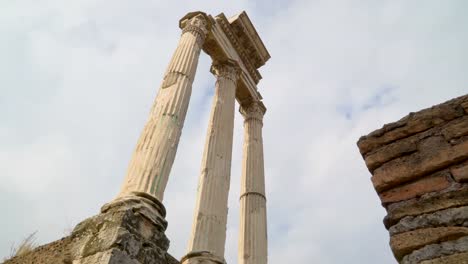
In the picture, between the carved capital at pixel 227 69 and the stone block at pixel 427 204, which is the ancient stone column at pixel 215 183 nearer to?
the carved capital at pixel 227 69

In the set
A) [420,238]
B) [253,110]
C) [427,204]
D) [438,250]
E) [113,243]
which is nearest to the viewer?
[438,250]

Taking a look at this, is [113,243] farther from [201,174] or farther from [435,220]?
[201,174]

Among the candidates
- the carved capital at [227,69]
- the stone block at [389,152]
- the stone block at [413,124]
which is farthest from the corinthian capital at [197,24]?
the stone block at [389,152]

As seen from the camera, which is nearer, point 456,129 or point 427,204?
point 427,204

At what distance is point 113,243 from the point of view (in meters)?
5.65

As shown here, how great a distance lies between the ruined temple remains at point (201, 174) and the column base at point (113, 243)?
0.05 feet

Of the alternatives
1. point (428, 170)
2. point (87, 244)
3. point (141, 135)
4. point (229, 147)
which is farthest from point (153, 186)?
point (428, 170)

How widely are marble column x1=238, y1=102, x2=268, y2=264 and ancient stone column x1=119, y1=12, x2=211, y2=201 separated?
5233 mm

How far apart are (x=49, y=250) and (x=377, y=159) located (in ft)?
16.0

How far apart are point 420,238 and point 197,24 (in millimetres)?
14164

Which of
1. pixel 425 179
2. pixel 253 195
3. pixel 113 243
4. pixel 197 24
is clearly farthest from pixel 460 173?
pixel 197 24

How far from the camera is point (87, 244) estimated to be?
5.82 m

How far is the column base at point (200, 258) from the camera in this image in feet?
33.9

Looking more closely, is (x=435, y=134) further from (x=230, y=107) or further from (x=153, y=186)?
(x=230, y=107)
